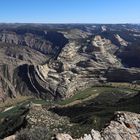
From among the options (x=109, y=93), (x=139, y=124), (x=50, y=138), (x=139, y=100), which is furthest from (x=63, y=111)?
(x=50, y=138)

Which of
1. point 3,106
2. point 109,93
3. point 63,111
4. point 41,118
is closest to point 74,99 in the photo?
point 109,93

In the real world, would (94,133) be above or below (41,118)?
above

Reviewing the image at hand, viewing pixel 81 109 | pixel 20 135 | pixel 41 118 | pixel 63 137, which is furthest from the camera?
pixel 81 109

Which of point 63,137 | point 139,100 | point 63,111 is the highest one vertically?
point 63,137

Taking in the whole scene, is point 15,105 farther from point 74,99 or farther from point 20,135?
point 20,135

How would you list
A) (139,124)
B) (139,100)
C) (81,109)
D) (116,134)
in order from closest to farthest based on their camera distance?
1. (116,134)
2. (139,124)
3. (139,100)
4. (81,109)

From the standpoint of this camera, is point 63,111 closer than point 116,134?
No

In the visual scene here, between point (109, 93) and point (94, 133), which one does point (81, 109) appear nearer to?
point (109, 93)
